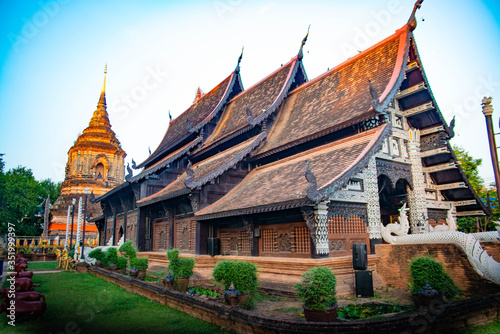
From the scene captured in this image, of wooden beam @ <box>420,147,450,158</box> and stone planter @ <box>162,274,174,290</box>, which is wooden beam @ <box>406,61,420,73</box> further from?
stone planter @ <box>162,274,174,290</box>

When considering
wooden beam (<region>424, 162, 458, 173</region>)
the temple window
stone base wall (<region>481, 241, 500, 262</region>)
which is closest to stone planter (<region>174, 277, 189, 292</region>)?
stone base wall (<region>481, 241, 500, 262</region>)

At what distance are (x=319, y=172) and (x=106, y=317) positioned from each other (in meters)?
6.53

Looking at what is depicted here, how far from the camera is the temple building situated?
1604 inches

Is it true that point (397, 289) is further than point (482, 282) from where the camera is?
Yes

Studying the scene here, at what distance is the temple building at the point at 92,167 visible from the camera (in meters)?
40.8

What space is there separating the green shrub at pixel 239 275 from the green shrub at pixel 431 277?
3307 mm

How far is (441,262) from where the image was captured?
895cm

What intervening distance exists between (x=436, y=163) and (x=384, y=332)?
31.6 ft

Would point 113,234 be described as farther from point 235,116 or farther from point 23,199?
point 23,199

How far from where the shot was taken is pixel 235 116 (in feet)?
61.1

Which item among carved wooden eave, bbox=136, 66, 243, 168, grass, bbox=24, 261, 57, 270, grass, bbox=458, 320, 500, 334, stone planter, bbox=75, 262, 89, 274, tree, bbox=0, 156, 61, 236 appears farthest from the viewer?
tree, bbox=0, 156, 61, 236

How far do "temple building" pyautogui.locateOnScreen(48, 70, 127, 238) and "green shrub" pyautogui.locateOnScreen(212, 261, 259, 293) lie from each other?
36.3 metres

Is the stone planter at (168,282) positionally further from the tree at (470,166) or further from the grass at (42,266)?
the tree at (470,166)

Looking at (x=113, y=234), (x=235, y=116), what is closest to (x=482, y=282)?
(x=235, y=116)
